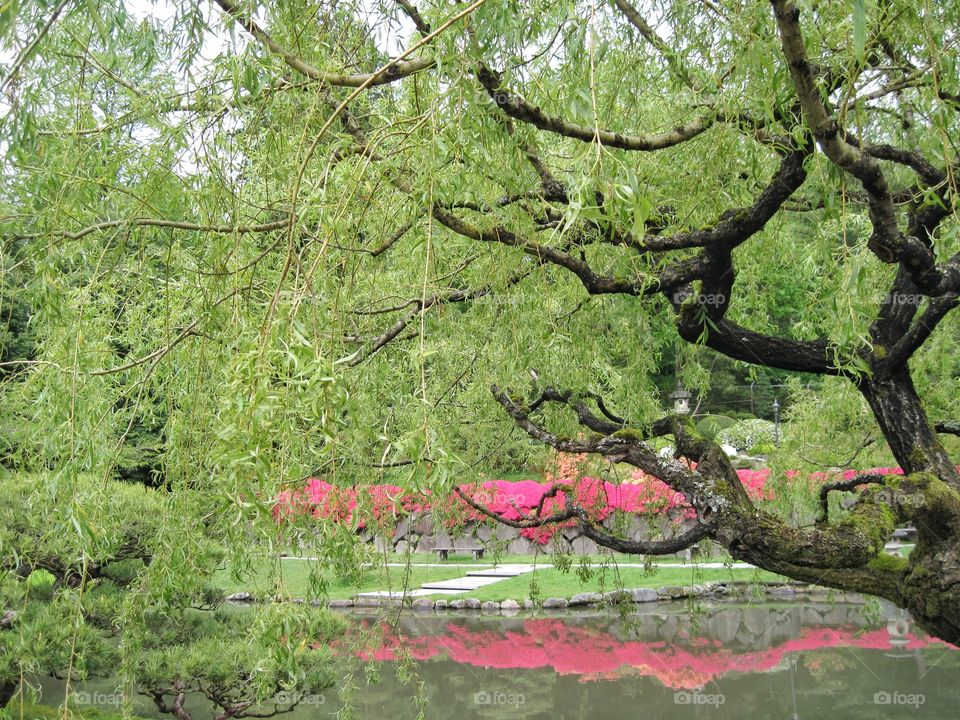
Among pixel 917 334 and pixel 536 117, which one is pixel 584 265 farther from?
pixel 917 334

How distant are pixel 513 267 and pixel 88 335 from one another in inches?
45.4

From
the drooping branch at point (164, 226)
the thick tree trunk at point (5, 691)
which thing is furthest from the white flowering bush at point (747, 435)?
the drooping branch at point (164, 226)

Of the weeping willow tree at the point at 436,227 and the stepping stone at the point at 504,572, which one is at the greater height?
the weeping willow tree at the point at 436,227

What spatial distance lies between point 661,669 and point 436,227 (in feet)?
16.8

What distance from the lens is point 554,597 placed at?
8.40 m

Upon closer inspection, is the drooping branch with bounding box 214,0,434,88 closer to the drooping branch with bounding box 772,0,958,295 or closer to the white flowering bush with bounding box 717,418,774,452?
the drooping branch with bounding box 772,0,958,295

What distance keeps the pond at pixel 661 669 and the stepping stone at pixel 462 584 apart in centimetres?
58

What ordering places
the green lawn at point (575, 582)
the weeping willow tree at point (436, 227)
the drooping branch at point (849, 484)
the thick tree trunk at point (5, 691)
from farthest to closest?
the green lawn at point (575, 582)
the thick tree trunk at point (5, 691)
the drooping branch at point (849, 484)
the weeping willow tree at point (436, 227)

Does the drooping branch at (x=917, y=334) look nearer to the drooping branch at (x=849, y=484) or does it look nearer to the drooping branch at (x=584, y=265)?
the drooping branch at (x=849, y=484)

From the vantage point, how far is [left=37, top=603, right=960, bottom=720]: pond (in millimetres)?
5293

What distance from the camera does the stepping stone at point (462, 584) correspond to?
29.1ft

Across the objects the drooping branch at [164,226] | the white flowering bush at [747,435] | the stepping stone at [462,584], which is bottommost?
the stepping stone at [462,584]

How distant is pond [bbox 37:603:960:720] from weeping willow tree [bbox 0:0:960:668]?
1933mm

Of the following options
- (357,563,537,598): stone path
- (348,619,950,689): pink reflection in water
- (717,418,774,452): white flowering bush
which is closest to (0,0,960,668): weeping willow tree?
(348,619,950,689): pink reflection in water
